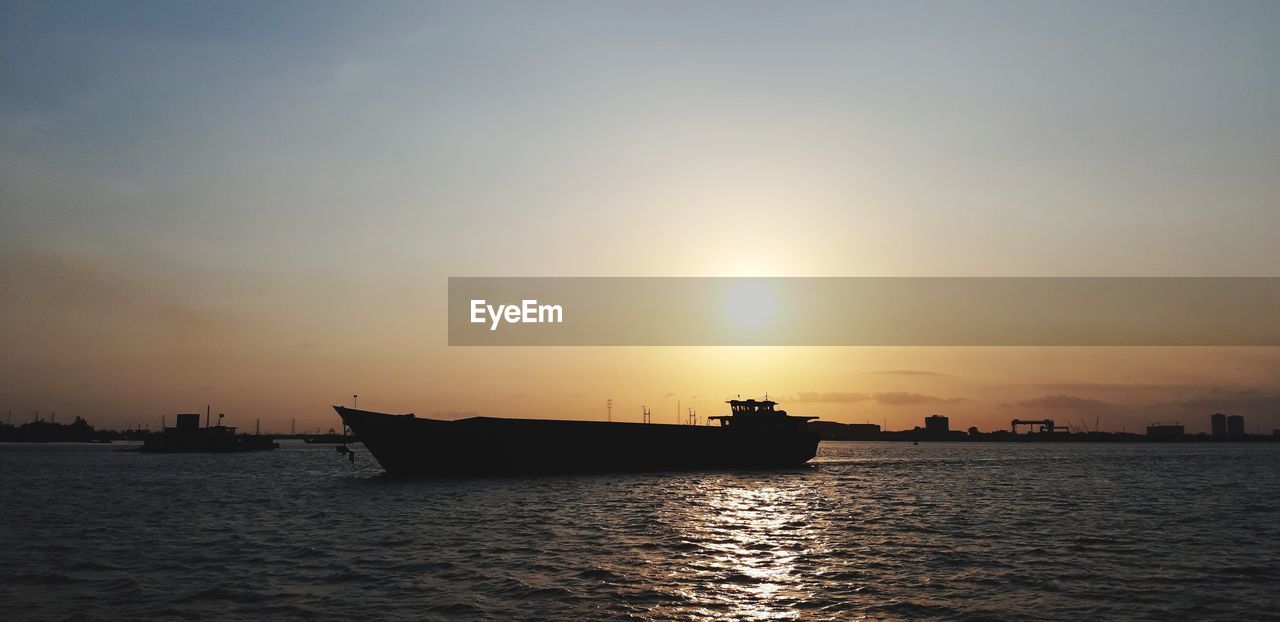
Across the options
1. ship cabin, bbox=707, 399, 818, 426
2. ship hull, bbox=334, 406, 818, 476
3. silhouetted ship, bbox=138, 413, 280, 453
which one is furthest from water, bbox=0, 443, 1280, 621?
silhouetted ship, bbox=138, 413, 280, 453

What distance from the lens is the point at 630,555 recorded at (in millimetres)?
25594

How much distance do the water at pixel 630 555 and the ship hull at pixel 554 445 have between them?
8885 millimetres

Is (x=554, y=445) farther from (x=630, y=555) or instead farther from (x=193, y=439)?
(x=193, y=439)

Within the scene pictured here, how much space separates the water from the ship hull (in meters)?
8.89

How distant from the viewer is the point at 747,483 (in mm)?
59875

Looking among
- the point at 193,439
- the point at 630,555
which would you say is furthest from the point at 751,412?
the point at 193,439

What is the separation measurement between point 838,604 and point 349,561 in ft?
49.3

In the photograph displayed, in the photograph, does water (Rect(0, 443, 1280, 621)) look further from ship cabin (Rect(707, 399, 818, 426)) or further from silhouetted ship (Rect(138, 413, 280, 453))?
silhouetted ship (Rect(138, 413, 280, 453))

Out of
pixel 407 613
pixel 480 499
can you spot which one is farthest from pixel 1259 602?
pixel 480 499

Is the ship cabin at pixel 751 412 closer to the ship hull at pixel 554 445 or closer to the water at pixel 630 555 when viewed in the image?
the ship hull at pixel 554 445

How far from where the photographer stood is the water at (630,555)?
61.3 feet

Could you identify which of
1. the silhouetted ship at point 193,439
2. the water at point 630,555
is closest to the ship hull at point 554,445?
the water at point 630,555

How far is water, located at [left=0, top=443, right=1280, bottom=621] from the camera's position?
18.7 m

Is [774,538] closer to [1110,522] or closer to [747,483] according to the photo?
[1110,522]
